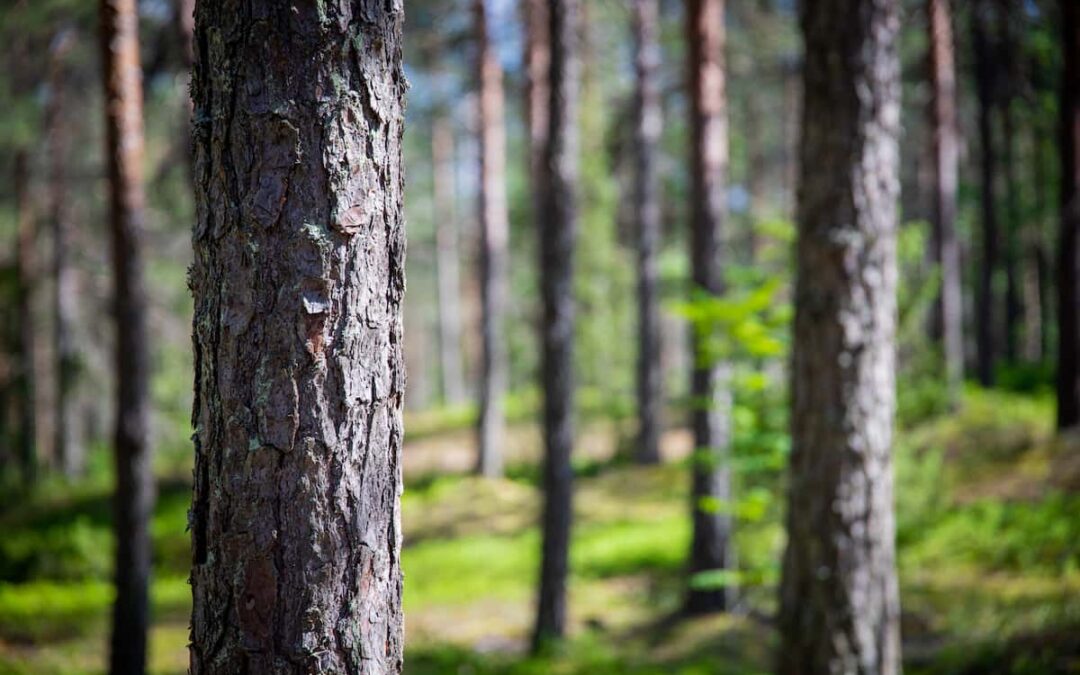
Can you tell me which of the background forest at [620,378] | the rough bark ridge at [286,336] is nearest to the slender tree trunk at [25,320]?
the background forest at [620,378]

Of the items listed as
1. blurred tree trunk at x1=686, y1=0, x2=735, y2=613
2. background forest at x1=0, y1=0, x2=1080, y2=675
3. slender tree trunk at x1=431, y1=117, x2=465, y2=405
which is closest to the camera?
background forest at x1=0, y1=0, x2=1080, y2=675

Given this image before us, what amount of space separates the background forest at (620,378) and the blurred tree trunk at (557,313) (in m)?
0.74

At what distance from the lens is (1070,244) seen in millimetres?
11984

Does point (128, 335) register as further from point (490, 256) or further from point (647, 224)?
point (647, 224)

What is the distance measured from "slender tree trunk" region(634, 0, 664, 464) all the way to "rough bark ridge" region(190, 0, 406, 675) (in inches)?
608

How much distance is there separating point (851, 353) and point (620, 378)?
715 inches

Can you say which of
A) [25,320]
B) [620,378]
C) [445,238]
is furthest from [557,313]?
[445,238]

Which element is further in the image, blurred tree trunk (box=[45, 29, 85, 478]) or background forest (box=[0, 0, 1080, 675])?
blurred tree trunk (box=[45, 29, 85, 478])

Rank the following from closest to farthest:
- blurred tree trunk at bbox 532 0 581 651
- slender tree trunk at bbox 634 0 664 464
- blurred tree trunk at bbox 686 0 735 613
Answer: blurred tree trunk at bbox 532 0 581 651, blurred tree trunk at bbox 686 0 735 613, slender tree trunk at bbox 634 0 664 464

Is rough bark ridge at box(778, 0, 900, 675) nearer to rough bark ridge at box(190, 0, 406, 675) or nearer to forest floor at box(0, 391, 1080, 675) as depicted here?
forest floor at box(0, 391, 1080, 675)

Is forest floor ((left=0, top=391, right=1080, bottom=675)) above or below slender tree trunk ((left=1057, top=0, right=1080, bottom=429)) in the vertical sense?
below

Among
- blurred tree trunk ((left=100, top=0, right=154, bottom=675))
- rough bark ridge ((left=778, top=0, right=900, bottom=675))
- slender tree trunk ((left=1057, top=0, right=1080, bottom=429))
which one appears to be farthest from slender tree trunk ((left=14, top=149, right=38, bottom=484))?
slender tree trunk ((left=1057, top=0, right=1080, bottom=429))

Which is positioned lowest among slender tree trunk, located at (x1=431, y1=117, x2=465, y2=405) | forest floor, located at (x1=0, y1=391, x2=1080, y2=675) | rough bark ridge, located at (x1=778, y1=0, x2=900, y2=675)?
forest floor, located at (x1=0, y1=391, x2=1080, y2=675)

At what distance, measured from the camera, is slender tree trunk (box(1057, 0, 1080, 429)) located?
1130cm
